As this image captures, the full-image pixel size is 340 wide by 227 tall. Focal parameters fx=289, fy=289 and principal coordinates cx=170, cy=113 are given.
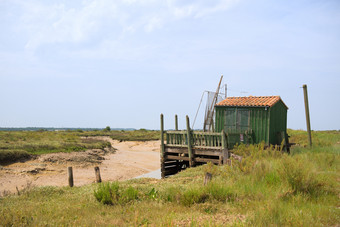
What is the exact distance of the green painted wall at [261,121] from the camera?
17.9 metres

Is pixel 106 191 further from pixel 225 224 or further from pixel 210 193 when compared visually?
pixel 225 224

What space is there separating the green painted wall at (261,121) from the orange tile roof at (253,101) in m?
0.28

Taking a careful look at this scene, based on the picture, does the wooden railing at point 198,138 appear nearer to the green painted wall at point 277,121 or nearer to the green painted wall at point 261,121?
the green painted wall at point 261,121

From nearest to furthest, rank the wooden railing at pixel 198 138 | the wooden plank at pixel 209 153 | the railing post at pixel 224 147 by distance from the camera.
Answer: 1. the railing post at pixel 224 147
2. the wooden plank at pixel 209 153
3. the wooden railing at pixel 198 138

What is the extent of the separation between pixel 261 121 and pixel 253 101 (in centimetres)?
146

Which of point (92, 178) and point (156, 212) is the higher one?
point (156, 212)

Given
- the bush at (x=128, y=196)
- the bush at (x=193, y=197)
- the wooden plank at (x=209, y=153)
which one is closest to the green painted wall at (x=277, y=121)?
the wooden plank at (x=209, y=153)

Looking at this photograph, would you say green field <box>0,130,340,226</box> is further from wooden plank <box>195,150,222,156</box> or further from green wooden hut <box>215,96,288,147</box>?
green wooden hut <box>215,96,288,147</box>

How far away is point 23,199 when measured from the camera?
958cm

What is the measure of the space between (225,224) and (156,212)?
167 cm

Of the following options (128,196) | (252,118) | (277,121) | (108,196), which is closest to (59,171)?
(108,196)

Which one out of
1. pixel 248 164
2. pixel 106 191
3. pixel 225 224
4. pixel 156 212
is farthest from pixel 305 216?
pixel 106 191

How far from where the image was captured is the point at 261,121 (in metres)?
18.0

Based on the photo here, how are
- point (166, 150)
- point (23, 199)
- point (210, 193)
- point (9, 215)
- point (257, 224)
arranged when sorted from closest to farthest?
point (257, 224) < point (9, 215) < point (210, 193) < point (23, 199) < point (166, 150)
